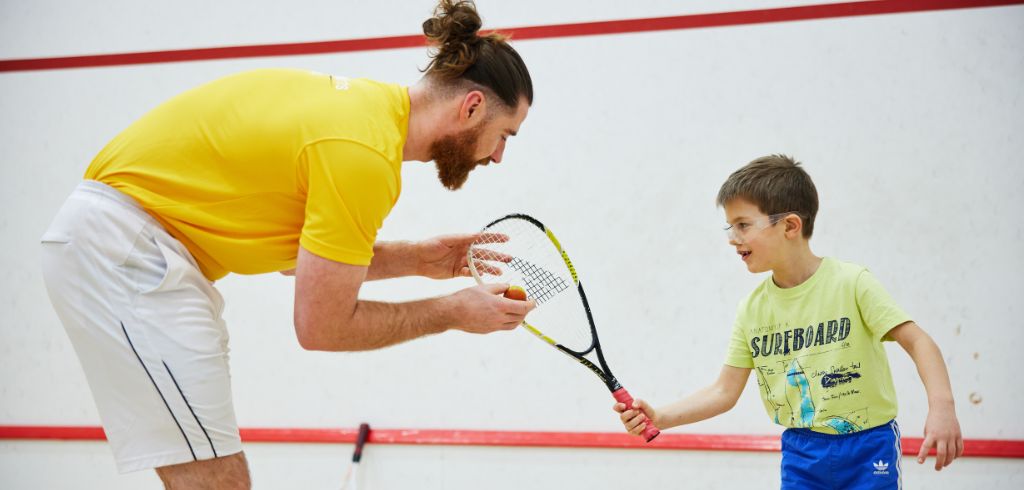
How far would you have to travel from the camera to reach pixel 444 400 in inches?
115

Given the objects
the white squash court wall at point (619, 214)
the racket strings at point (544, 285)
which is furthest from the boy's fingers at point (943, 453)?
the white squash court wall at point (619, 214)

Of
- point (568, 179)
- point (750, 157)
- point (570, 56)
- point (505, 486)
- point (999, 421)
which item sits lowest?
point (505, 486)

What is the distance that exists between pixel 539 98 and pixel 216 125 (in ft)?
5.21

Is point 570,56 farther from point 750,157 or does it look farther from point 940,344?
point 940,344

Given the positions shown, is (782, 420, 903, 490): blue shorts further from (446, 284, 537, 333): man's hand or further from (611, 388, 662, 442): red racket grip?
(446, 284, 537, 333): man's hand

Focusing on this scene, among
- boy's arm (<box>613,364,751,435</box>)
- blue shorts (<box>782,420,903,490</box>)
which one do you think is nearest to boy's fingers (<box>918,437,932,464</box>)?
blue shorts (<box>782,420,903,490</box>)

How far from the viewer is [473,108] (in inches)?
62.7

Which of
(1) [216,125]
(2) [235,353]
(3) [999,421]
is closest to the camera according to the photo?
(1) [216,125]

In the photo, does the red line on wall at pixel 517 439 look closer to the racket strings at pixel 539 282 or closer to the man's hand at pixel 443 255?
the racket strings at pixel 539 282

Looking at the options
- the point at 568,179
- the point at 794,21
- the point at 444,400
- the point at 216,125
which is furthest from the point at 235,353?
the point at 794,21

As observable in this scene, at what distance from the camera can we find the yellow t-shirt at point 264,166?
1384mm

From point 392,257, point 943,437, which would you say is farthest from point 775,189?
point 392,257

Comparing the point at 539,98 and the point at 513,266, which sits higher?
the point at 539,98

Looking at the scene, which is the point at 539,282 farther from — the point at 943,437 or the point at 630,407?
the point at 943,437
